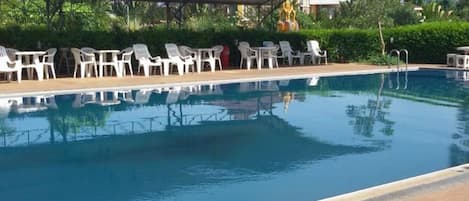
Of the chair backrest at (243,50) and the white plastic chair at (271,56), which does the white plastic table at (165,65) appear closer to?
the chair backrest at (243,50)

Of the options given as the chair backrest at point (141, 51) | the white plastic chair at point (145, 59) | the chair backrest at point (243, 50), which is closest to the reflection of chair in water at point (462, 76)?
the chair backrest at point (243, 50)

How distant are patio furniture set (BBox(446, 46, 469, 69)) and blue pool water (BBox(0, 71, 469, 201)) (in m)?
5.34

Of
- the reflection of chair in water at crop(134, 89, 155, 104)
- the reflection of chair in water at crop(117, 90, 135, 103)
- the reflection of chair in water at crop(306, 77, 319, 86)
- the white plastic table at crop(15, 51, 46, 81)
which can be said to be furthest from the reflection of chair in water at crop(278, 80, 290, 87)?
the white plastic table at crop(15, 51, 46, 81)

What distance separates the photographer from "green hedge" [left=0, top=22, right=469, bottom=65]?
14.9 m

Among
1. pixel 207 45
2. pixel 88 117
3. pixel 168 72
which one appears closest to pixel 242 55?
pixel 207 45

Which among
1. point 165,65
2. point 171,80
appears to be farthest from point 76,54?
point 171,80

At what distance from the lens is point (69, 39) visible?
15.1 meters

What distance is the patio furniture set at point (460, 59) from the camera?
1808 cm

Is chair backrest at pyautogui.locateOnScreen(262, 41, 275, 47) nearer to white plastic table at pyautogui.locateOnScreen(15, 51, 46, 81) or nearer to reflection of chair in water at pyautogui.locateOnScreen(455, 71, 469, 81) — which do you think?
reflection of chair in water at pyautogui.locateOnScreen(455, 71, 469, 81)

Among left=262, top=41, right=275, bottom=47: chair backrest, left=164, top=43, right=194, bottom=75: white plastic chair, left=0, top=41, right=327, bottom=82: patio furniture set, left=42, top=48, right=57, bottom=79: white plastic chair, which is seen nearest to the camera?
left=0, top=41, right=327, bottom=82: patio furniture set

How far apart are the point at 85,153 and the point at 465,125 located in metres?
5.84

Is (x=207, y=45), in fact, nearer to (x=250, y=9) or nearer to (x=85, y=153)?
(x=85, y=153)

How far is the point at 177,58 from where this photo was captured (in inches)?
619

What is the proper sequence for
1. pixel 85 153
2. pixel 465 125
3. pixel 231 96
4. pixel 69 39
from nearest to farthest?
1. pixel 85 153
2. pixel 465 125
3. pixel 231 96
4. pixel 69 39
